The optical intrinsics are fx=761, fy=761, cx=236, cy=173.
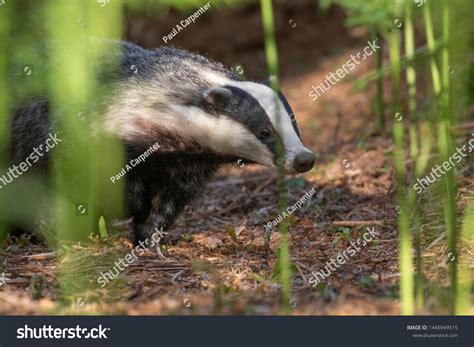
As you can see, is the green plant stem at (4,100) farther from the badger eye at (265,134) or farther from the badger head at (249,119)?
the badger eye at (265,134)

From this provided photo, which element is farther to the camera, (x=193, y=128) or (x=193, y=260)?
(x=193, y=128)

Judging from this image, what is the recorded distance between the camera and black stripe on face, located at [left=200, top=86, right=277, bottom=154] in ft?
14.9

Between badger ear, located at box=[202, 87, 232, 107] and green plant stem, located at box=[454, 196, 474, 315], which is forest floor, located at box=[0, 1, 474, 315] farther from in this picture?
badger ear, located at box=[202, 87, 232, 107]

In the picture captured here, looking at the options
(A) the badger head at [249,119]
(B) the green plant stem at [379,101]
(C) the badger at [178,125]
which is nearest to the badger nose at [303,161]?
(C) the badger at [178,125]

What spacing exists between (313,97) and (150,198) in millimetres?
4368

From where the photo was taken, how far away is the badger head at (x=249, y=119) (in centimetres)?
452

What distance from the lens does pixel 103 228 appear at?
493 cm

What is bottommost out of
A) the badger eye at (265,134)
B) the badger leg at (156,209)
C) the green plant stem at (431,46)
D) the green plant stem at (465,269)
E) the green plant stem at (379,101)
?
the green plant stem at (465,269)

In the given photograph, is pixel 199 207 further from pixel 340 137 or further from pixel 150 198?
pixel 340 137

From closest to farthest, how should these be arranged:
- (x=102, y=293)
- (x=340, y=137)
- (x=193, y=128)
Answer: (x=102, y=293), (x=193, y=128), (x=340, y=137)

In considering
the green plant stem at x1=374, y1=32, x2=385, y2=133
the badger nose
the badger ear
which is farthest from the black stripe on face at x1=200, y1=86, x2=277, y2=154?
the green plant stem at x1=374, y1=32, x2=385, y2=133
